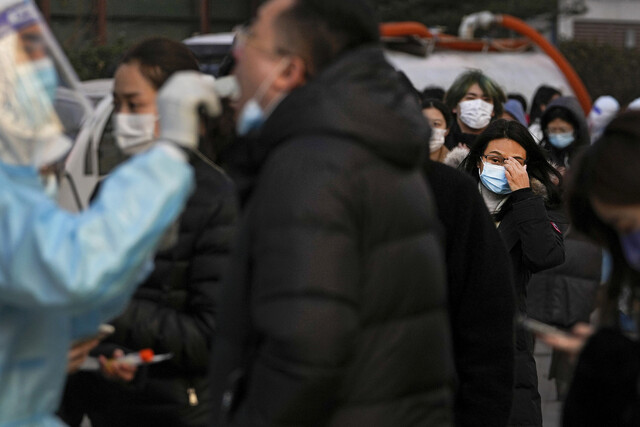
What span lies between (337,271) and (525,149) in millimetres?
3367

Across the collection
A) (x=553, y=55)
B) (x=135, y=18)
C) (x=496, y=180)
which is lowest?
(x=135, y=18)

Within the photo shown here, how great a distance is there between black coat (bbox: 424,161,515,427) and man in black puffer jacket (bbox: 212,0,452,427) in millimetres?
877

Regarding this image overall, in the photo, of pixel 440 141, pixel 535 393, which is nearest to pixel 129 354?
pixel 535 393

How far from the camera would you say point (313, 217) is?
2295 mm

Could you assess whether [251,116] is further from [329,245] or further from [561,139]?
[561,139]

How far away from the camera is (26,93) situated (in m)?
2.33

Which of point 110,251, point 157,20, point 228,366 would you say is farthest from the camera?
point 157,20

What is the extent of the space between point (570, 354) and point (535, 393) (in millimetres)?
2105

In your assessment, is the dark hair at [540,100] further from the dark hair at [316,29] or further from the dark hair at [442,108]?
the dark hair at [316,29]

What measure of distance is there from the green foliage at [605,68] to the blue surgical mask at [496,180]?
17.0 m

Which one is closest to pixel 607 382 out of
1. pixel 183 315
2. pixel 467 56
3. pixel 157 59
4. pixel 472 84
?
pixel 183 315

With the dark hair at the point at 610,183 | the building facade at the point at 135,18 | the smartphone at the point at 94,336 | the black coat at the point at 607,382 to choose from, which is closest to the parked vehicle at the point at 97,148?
the smartphone at the point at 94,336

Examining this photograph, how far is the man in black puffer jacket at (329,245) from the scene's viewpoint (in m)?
2.29

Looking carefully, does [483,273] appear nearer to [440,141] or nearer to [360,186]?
[360,186]
